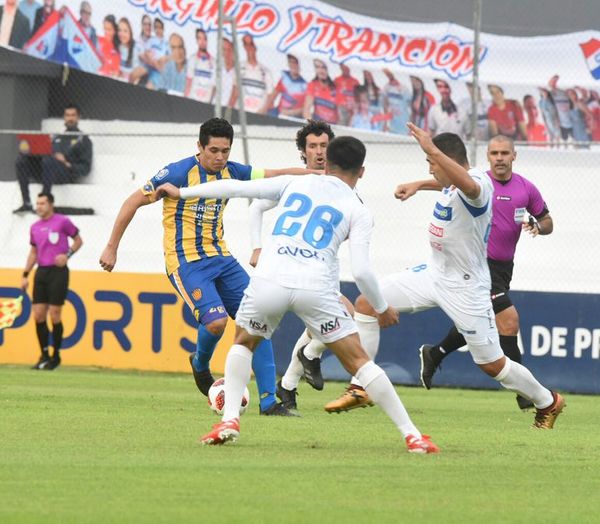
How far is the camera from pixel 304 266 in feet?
28.0

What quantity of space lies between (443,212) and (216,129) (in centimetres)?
191

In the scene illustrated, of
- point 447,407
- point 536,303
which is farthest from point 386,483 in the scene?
point 536,303

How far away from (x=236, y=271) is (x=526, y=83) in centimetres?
844

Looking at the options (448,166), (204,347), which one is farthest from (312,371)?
(448,166)

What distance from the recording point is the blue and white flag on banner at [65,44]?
787 inches

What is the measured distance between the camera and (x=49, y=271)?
61.9ft

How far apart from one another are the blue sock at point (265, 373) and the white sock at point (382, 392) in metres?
2.76

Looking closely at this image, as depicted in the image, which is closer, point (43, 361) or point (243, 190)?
point (243, 190)

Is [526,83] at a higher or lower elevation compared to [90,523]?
higher

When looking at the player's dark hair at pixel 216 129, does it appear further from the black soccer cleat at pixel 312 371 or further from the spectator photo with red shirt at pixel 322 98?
the spectator photo with red shirt at pixel 322 98

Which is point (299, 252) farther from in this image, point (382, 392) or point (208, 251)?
point (208, 251)

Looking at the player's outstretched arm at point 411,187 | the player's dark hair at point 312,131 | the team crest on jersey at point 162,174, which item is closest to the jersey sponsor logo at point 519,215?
the player's outstretched arm at point 411,187

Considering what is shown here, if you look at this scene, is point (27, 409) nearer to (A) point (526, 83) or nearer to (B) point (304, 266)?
(B) point (304, 266)

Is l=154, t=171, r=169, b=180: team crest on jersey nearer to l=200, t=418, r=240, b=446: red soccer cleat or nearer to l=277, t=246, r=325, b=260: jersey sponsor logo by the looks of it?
l=277, t=246, r=325, b=260: jersey sponsor logo
